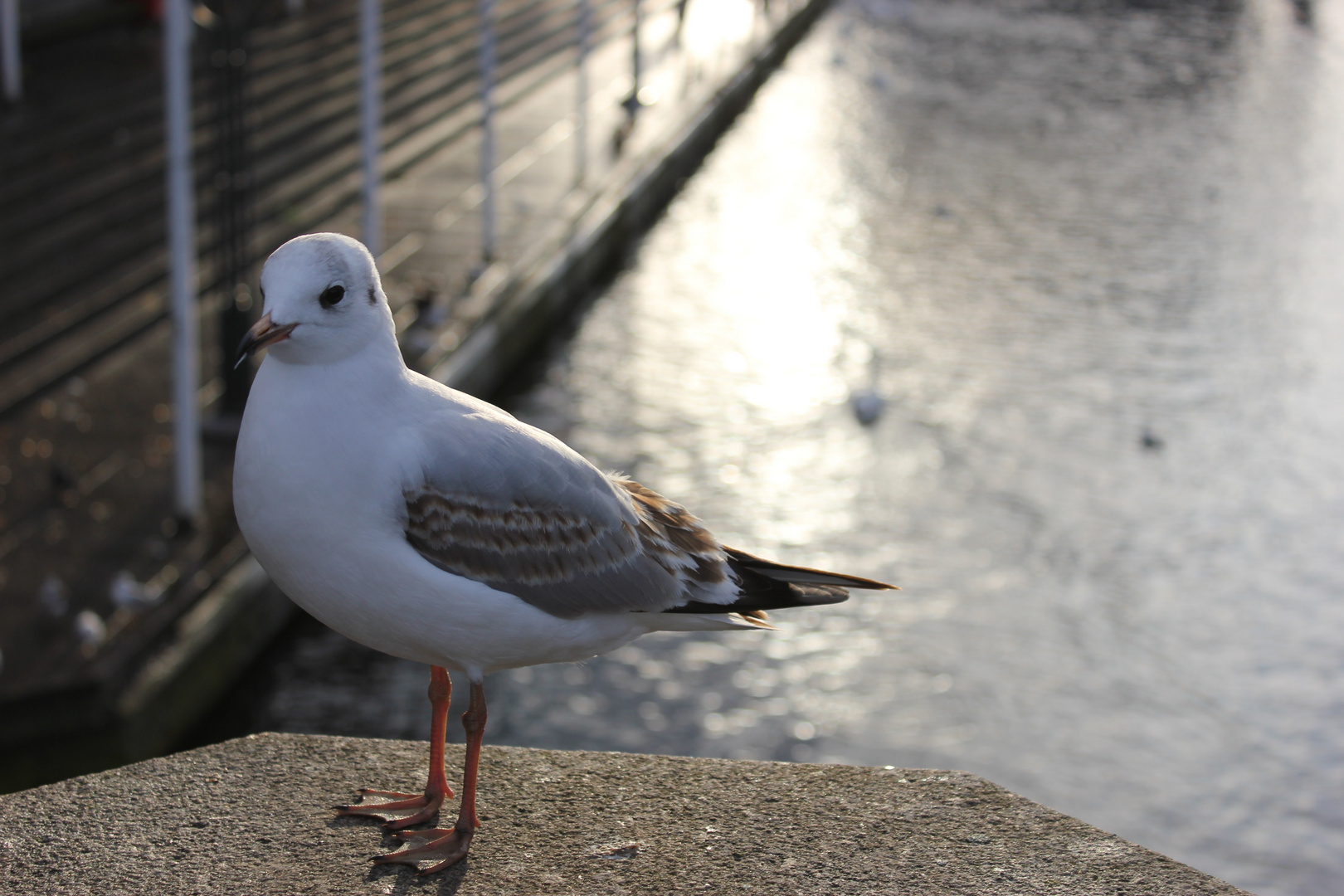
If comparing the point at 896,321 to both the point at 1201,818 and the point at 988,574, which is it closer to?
the point at 988,574

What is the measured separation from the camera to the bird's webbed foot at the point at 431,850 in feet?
10.5

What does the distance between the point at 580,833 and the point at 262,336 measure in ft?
4.31

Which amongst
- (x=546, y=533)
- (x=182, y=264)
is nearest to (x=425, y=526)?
(x=546, y=533)

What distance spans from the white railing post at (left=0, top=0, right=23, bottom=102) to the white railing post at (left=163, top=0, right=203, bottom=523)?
7.18 metres

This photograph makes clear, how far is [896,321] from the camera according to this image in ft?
42.9

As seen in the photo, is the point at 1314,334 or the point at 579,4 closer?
the point at 1314,334

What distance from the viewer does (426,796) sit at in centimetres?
342

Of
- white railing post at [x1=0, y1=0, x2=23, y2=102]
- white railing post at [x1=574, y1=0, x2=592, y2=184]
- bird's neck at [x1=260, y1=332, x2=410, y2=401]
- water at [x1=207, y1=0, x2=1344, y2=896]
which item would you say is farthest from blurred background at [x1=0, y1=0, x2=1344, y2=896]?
bird's neck at [x1=260, y1=332, x2=410, y2=401]

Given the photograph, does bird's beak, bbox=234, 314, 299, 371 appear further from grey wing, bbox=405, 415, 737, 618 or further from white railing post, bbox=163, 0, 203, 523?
white railing post, bbox=163, 0, 203, 523

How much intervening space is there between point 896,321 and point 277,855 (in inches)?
409

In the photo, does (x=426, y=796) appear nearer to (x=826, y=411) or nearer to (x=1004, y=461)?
(x=1004, y=461)

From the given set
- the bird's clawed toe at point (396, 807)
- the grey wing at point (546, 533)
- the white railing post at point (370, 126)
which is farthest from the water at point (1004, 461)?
the grey wing at point (546, 533)

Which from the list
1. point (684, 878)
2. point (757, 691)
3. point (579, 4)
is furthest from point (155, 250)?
point (684, 878)

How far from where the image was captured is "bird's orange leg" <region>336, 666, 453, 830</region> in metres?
3.38
